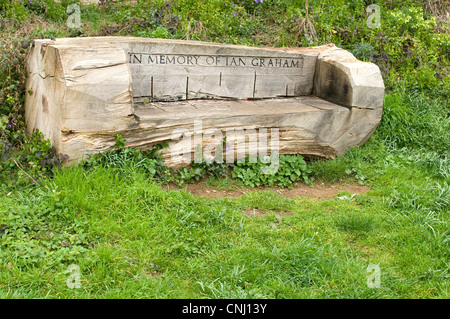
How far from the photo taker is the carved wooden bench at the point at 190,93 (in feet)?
13.2

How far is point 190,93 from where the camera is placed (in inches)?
203

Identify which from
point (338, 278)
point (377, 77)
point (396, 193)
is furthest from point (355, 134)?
point (338, 278)

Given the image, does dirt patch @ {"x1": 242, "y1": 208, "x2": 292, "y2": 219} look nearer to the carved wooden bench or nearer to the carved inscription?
the carved wooden bench

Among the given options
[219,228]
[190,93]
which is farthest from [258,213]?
[190,93]

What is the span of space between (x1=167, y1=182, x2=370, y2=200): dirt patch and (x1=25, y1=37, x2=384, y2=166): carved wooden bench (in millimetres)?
338

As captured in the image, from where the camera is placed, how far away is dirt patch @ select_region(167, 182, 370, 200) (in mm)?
4506

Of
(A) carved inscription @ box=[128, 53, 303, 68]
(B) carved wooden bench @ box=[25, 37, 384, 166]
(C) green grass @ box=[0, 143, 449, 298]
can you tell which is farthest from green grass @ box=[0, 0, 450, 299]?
(A) carved inscription @ box=[128, 53, 303, 68]

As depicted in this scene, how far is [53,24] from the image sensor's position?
6258mm

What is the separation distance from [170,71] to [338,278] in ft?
9.21

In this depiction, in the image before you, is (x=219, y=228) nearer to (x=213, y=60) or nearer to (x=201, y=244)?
(x=201, y=244)

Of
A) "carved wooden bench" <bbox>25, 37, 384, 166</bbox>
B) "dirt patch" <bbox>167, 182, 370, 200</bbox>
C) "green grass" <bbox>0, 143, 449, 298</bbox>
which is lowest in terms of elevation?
"dirt patch" <bbox>167, 182, 370, 200</bbox>

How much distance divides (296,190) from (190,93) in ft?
5.09

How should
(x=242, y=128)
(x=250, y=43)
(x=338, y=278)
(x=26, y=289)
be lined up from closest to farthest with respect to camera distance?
1. (x=26, y=289)
2. (x=338, y=278)
3. (x=242, y=128)
4. (x=250, y=43)

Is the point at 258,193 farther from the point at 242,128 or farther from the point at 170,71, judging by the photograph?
the point at 170,71
